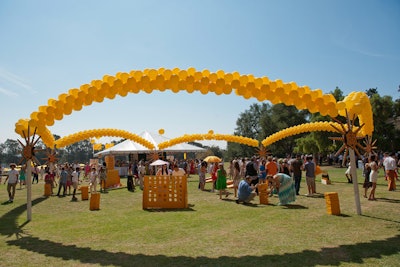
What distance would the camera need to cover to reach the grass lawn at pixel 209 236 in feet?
17.7

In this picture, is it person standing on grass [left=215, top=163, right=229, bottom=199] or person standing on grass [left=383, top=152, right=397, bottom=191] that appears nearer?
person standing on grass [left=383, top=152, right=397, bottom=191]

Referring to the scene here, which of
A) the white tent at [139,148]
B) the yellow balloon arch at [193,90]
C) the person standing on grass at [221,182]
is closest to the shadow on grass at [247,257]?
the yellow balloon arch at [193,90]

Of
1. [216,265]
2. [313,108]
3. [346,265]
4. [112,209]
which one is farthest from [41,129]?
[346,265]

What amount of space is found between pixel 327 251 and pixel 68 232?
606 centimetres

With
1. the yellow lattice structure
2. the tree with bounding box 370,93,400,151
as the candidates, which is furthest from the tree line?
the yellow lattice structure

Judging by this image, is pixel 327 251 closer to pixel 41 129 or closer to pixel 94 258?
pixel 94 258

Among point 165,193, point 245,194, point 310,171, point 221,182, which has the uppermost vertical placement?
point 310,171

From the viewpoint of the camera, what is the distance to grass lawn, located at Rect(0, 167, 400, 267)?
539cm

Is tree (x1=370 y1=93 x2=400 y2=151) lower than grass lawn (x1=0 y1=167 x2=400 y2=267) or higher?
higher

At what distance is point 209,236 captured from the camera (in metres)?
6.84

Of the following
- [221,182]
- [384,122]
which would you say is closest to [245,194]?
[221,182]

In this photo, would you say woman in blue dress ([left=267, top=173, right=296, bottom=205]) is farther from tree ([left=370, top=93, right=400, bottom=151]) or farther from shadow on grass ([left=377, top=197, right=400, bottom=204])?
tree ([left=370, top=93, right=400, bottom=151])

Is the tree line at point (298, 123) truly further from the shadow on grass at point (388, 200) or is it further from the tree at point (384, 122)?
the shadow on grass at point (388, 200)

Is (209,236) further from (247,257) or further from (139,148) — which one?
(139,148)
